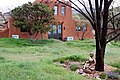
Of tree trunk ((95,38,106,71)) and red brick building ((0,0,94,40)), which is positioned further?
red brick building ((0,0,94,40))

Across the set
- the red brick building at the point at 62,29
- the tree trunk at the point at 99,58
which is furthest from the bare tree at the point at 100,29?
the red brick building at the point at 62,29

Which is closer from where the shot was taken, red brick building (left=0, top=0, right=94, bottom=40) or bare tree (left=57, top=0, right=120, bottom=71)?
bare tree (left=57, top=0, right=120, bottom=71)

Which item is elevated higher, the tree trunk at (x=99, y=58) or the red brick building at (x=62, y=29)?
the red brick building at (x=62, y=29)

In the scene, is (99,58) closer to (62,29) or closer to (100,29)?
(100,29)

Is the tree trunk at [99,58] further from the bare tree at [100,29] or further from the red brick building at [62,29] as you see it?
the red brick building at [62,29]

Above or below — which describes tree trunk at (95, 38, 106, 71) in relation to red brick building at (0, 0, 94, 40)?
below

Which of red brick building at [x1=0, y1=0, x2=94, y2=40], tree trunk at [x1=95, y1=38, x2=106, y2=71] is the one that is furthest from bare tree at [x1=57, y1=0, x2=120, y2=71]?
red brick building at [x1=0, y1=0, x2=94, y2=40]

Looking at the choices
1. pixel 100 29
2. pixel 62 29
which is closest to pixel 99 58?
pixel 100 29

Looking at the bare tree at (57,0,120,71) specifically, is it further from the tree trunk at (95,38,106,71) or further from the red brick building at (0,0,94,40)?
the red brick building at (0,0,94,40)

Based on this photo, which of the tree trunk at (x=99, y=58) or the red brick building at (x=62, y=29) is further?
the red brick building at (x=62, y=29)

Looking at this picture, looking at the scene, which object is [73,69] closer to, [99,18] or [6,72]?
[99,18]

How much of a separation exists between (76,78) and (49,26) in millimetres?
21503

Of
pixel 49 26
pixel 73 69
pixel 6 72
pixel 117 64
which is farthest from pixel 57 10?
pixel 6 72

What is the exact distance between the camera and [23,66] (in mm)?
7969
